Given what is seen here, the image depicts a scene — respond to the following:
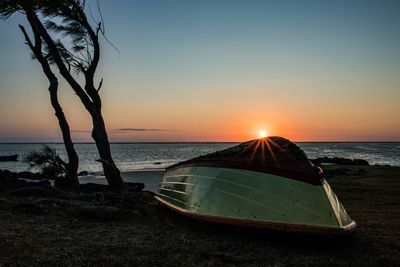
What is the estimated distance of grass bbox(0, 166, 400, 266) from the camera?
3.62m

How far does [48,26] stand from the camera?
31.1 feet

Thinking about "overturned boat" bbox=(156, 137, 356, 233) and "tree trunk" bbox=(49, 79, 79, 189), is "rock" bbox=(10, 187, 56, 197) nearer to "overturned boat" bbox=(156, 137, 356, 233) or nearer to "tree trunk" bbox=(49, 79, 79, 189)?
"tree trunk" bbox=(49, 79, 79, 189)

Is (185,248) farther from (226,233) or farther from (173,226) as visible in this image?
(173,226)

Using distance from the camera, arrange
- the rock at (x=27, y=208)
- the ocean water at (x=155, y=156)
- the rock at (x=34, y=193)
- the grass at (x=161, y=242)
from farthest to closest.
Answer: the ocean water at (x=155, y=156) → the rock at (x=34, y=193) → the rock at (x=27, y=208) → the grass at (x=161, y=242)

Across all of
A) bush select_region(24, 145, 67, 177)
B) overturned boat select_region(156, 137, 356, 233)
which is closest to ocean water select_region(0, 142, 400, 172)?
bush select_region(24, 145, 67, 177)

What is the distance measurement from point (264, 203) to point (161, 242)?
1705 millimetres

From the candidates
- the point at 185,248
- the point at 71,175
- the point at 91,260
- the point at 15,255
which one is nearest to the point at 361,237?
the point at 185,248

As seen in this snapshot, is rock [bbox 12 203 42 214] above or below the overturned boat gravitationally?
below

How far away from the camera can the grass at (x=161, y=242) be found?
3.62m

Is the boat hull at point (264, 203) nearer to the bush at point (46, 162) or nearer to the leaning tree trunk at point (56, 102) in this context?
the leaning tree trunk at point (56, 102)

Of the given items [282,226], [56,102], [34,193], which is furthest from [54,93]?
[282,226]

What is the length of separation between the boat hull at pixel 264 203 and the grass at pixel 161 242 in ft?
0.97

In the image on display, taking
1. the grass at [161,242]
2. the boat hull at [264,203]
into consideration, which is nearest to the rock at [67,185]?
the grass at [161,242]

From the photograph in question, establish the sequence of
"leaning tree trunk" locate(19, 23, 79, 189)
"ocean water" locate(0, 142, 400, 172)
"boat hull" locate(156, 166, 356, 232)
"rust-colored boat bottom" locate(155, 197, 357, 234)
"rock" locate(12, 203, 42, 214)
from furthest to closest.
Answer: "ocean water" locate(0, 142, 400, 172), "leaning tree trunk" locate(19, 23, 79, 189), "rock" locate(12, 203, 42, 214), "boat hull" locate(156, 166, 356, 232), "rust-colored boat bottom" locate(155, 197, 357, 234)
